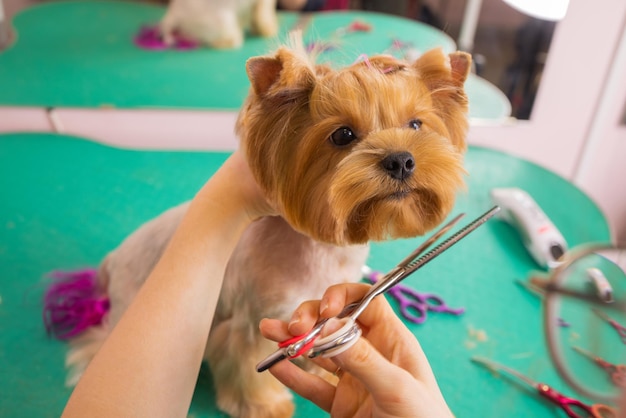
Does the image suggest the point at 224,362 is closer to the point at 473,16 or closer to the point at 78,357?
the point at 78,357

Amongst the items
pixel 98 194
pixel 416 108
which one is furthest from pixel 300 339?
pixel 98 194

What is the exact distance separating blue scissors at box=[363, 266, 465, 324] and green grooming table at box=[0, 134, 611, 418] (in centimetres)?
2

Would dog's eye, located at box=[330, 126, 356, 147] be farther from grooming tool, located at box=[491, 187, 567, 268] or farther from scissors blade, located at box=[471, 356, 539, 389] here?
grooming tool, located at box=[491, 187, 567, 268]

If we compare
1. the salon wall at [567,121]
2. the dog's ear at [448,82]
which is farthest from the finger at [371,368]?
the salon wall at [567,121]

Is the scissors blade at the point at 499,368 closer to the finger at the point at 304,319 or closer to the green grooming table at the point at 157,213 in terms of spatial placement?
the green grooming table at the point at 157,213

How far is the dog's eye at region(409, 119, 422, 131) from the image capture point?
2.39ft

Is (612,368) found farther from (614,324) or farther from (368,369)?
(368,369)

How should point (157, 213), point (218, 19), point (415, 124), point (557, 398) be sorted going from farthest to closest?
point (218, 19) → point (157, 213) → point (557, 398) → point (415, 124)

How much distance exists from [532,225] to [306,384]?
759 mm

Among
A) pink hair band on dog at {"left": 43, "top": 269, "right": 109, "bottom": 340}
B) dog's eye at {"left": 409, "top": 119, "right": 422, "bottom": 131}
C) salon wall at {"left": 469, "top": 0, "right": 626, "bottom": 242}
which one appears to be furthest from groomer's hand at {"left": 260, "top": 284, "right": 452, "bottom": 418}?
salon wall at {"left": 469, "top": 0, "right": 626, "bottom": 242}

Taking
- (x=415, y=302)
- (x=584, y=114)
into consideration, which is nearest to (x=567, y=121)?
(x=584, y=114)

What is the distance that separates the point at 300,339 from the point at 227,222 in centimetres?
29

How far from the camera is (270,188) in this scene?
76 cm

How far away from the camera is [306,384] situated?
70cm
